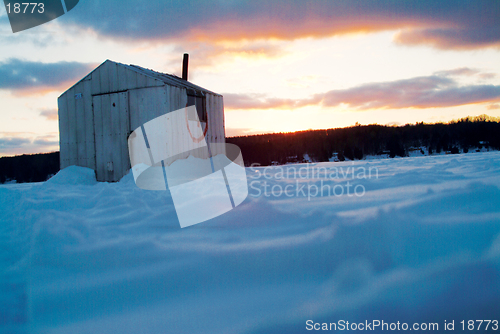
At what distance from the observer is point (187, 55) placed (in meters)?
10.6

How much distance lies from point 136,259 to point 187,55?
10.2 m

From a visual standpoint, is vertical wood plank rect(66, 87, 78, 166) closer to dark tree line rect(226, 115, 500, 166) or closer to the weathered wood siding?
the weathered wood siding

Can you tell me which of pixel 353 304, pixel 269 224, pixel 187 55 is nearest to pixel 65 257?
pixel 269 224

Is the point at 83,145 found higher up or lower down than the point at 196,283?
higher up

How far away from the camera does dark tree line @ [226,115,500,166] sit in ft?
46.5

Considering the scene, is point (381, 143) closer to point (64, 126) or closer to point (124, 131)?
point (124, 131)

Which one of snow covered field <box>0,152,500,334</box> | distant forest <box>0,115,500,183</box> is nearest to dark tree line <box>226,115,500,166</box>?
distant forest <box>0,115,500,183</box>

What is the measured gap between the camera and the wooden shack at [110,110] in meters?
7.45

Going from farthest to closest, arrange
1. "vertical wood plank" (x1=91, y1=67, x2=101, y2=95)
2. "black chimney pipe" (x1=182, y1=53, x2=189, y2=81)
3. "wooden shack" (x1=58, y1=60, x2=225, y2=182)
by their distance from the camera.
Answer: "black chimney pipe" (x1=182, y1=53, x2=189, y2=81) < "vertical wood plank" (x1=91, y1=67, x2=101, y2=95) < "wooden shack" (x1=58, y1=60, x2=225, y2=182)

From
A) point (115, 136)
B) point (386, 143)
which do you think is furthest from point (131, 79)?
point (386, 143)

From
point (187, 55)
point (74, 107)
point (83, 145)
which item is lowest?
point (83, 145)

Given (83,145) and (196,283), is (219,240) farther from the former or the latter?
(83,145)

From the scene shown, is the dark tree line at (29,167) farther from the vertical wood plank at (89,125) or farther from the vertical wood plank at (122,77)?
the vertical wood plank at (122,77)

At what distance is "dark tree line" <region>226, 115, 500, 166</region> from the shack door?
8642 mm
